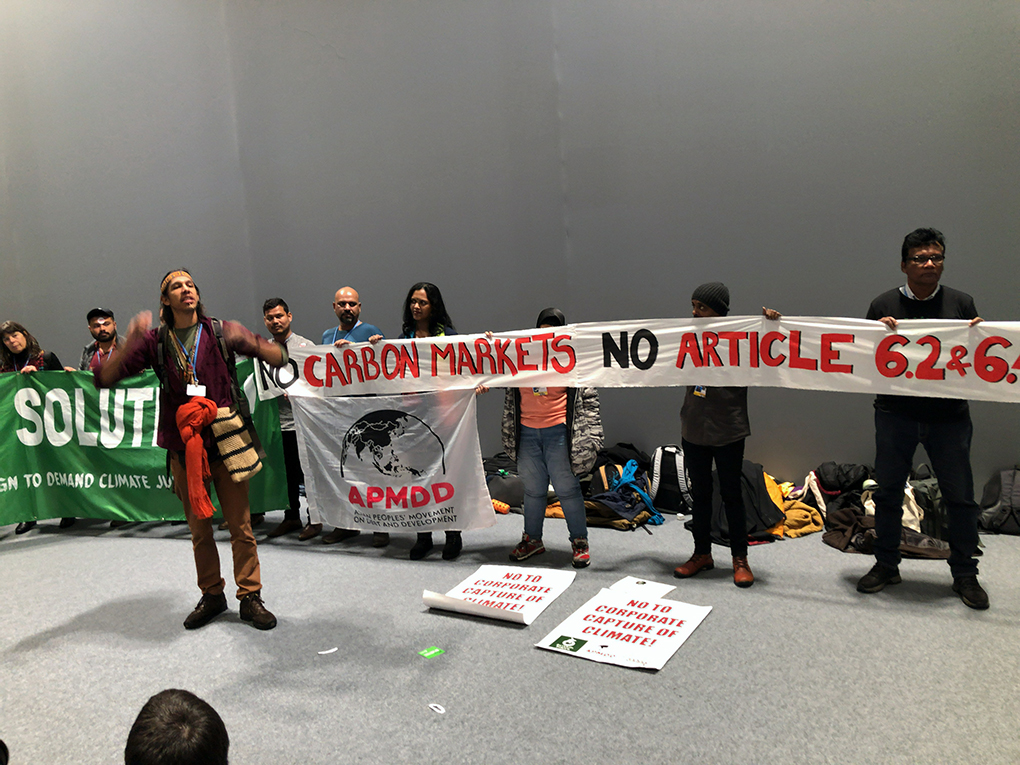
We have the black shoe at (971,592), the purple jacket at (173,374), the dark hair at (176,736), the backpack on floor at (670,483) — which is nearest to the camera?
the dark hair at (176,736)

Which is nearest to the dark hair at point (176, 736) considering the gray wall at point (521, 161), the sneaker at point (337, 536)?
the sneaker at point (337, 536)

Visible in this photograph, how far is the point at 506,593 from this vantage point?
3084mm

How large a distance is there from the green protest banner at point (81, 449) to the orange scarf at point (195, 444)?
1.81 m

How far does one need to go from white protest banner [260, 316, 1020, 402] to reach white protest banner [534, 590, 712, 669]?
1003 millimetres

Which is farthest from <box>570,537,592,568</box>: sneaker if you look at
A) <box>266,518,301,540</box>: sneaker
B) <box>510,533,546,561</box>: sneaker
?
<box>266,518,301,540</box>: sneaker

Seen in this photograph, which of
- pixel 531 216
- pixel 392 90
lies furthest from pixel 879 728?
pixel 392 90

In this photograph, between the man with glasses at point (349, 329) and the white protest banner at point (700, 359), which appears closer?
the white protest banner at point (700, 359)

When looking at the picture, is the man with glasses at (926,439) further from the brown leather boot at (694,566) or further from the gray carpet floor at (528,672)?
the brown leather boot at (694,566)

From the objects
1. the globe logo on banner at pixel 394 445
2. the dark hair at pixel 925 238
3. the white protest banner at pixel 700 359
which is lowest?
the globe logo on banner at pixel 394 445

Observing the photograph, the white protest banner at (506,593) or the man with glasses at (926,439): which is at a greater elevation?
the man with glasses at (926,439)

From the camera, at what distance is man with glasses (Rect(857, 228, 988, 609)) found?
9.07 ft

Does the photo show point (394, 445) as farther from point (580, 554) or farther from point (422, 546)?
point (580, 554)

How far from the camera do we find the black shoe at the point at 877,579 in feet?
9.70

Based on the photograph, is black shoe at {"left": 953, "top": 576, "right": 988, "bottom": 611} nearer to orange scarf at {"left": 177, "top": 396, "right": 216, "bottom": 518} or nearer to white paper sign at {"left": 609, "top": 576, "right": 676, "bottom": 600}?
white paper sign at {"left": 609, "top": 576, "right": 676, "bottom": 600}
